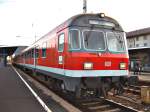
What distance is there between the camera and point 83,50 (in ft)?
38.1

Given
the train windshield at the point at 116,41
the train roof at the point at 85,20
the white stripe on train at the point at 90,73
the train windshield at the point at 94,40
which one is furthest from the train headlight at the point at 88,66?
the train roof at the point at 85,20

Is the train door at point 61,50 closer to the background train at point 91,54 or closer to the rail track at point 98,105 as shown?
the background train at point 91,54

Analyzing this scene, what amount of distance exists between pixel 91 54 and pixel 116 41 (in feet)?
4.75

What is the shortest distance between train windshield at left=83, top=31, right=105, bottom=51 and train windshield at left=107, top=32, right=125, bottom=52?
0.36 m

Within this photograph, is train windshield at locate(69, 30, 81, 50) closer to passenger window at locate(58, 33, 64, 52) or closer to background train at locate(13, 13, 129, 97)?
background train at locate(13, 13, 129, 97)

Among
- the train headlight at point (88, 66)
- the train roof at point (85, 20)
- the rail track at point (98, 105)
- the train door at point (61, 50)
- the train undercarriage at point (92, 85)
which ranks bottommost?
the rail track at point (98, 105)

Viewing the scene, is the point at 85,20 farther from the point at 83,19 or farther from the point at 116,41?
the point at 116,41

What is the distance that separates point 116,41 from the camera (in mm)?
12633

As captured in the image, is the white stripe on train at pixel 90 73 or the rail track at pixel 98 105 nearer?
the white stripe on train at pixel 90 73

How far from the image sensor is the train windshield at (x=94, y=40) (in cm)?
1183

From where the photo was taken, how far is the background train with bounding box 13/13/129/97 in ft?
Result: 37.6

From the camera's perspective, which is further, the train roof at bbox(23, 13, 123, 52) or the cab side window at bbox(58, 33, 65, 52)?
the cab side window at bbox(58, 33, 65, 52)

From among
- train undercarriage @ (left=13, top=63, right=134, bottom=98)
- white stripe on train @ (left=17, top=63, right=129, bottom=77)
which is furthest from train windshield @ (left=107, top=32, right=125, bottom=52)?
train undercarriage @ (left=13, top=63, right=134, bottom=98)

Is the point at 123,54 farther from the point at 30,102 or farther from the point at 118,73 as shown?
the point at 30,102
